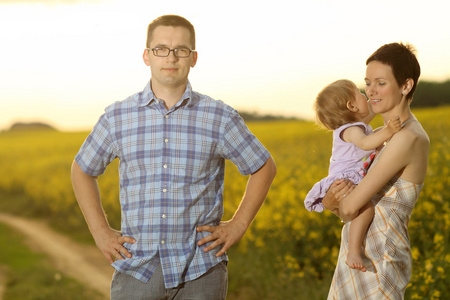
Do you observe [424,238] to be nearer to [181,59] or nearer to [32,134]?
[181,59]

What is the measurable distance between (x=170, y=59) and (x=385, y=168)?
1122 millimetres

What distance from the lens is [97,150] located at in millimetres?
3152

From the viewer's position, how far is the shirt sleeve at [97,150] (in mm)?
3125

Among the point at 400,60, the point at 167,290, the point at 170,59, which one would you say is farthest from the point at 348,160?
the point at 167,290

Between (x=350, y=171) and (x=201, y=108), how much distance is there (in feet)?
2.65

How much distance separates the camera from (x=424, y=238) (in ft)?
18.2

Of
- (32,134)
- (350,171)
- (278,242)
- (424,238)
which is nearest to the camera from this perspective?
(350,171)

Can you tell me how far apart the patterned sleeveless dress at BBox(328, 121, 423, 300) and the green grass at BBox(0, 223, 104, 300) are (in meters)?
4.80

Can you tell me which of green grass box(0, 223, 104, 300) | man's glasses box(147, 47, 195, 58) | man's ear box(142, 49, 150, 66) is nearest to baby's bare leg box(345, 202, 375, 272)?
man's glasses box(147, 47, 195, 58)

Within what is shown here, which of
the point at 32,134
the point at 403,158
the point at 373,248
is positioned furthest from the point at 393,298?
the point at 32,134

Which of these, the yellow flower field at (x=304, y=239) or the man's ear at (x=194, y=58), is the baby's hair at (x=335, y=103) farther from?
the yellow flower field at (x=304, y=239)

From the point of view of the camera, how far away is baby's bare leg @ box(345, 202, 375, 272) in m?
2.74

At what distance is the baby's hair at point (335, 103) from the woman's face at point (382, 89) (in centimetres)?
14

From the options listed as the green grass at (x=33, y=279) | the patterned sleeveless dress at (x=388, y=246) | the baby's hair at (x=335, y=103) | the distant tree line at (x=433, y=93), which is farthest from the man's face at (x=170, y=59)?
the distant tree line at (x=433, y=93)
